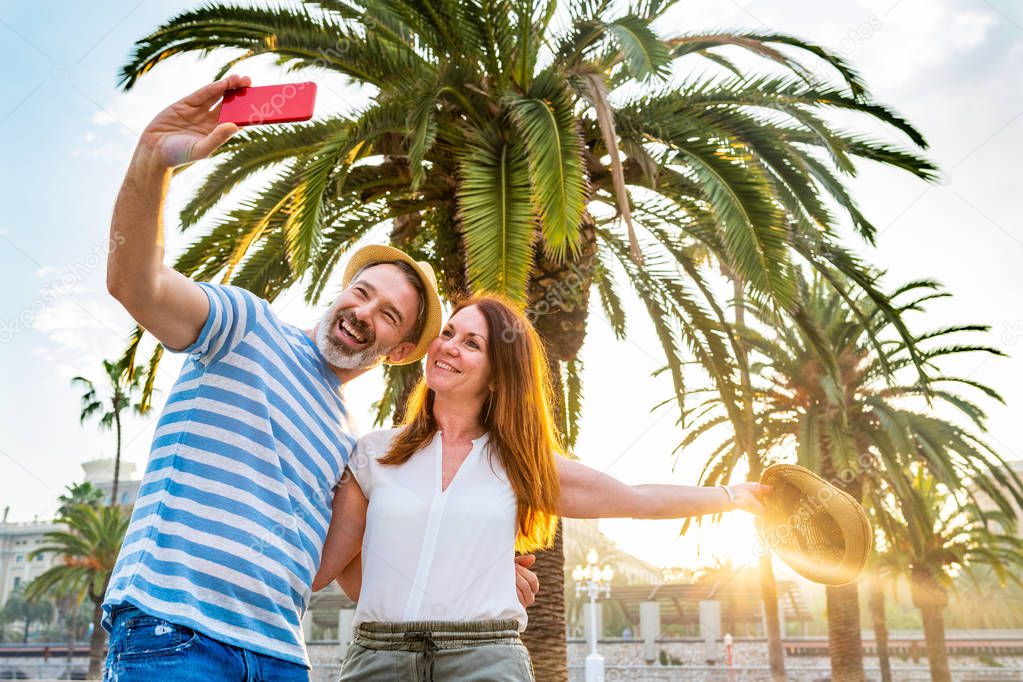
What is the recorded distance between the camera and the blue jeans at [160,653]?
1786mm

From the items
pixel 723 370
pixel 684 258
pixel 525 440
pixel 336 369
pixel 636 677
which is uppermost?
pixel 684 258

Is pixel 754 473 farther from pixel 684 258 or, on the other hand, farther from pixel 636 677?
pixel 636 677

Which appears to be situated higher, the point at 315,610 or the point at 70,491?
the point at 70,491

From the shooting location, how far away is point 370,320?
2465 millimetres

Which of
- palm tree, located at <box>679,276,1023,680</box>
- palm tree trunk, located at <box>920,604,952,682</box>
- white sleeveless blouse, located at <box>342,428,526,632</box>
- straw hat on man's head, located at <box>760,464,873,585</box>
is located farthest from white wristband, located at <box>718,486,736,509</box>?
palm tree trunk, located at <box>920,604,952,682</box>

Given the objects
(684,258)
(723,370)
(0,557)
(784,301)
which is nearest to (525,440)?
(784,301)

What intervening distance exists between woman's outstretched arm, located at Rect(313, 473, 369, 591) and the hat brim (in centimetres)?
47

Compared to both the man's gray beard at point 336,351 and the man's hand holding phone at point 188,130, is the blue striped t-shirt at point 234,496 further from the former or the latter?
the man's hand holding phone at point 188,130

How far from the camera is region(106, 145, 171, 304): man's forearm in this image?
1.74 m

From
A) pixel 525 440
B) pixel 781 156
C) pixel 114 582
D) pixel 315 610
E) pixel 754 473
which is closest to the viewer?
pixel 114 582

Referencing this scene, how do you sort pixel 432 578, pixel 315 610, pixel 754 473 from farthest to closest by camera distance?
pixel 315 610 < pixel 754 473 < pixel 432 578

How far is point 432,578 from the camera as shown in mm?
2199

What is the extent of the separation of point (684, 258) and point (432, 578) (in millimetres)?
7266

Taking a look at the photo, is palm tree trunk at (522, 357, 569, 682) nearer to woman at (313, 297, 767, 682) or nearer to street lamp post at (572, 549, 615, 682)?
woman at (313, 297, 767, 682)
